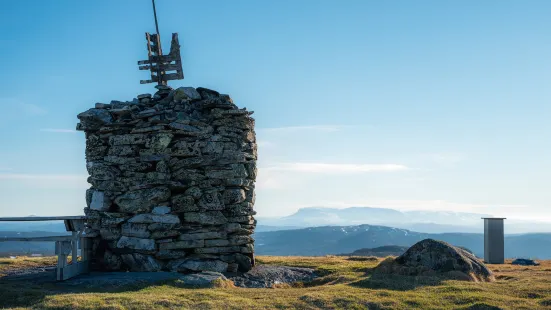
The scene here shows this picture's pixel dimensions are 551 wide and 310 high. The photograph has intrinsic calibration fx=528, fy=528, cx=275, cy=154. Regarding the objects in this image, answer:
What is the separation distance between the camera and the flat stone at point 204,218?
20812mm

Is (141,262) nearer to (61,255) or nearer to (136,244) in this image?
(136,244)

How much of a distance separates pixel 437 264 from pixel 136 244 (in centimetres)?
1143

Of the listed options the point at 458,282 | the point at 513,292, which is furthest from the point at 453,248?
the point at 513,292

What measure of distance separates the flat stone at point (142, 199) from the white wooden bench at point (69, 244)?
5.34 feet

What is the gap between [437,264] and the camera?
19703mm

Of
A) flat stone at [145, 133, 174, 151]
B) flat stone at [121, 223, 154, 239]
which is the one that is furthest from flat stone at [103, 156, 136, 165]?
flat stone at [121, 223, 154, 239]

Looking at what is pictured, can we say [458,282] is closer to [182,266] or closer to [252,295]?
[252,295]

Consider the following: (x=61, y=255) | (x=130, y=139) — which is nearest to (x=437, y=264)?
(x=130, y=139)

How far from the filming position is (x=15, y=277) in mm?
18984

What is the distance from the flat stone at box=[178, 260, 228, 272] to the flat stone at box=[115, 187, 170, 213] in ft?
8.54

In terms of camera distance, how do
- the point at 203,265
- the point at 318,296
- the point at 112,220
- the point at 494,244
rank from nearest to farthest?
the point at 318,296 → the point at 203,265 → the point at 112,220 → the point at 494,244

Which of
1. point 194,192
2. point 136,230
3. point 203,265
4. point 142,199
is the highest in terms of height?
point 194,192

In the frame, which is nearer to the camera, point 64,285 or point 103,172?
point 64,285

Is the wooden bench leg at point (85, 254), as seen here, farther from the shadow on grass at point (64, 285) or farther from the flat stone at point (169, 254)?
the flat stone at point (169, 254)
